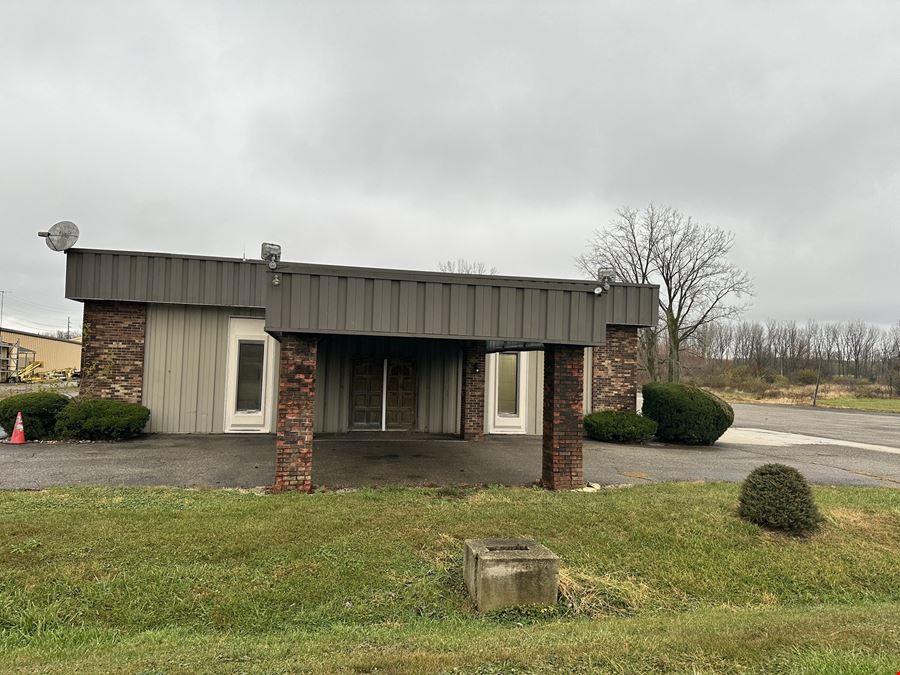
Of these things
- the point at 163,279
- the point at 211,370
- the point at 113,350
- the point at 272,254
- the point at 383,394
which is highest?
the point at 163,279

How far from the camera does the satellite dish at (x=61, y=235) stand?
11516 millimetres

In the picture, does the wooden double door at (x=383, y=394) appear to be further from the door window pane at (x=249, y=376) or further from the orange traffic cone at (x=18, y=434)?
the orange traffic cone at (x=18, y=434)

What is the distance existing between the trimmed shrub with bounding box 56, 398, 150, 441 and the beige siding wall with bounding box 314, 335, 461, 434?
159 inches

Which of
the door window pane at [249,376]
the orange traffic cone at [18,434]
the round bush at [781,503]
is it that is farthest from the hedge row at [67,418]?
the round bush at [781,503]

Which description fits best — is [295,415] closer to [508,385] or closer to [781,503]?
[781,503]

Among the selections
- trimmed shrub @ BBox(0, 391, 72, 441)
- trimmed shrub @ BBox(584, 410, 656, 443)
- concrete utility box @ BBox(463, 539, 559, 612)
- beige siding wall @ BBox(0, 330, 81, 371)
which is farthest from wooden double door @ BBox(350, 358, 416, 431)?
beige siding wall @ BBox(0, 330, 81, 371)

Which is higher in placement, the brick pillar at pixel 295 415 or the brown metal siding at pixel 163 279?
the brown metal siding at pixel 163 279

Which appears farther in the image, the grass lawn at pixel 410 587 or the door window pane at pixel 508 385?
the door window pane at pixel 508 385

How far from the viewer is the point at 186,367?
42.3 feet

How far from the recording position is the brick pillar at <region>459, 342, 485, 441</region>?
12977 millimetres


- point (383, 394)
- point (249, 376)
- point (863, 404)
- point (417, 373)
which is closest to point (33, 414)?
point (249, 376)

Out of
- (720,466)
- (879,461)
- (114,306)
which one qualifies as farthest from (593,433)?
(114,306)

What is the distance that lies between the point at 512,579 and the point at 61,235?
12.0 meters

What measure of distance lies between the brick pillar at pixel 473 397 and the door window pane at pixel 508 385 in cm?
142
